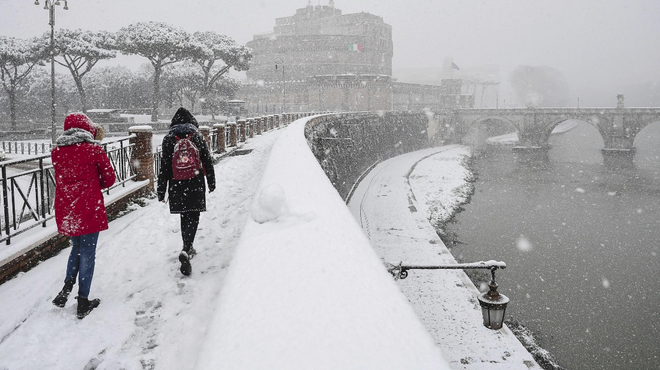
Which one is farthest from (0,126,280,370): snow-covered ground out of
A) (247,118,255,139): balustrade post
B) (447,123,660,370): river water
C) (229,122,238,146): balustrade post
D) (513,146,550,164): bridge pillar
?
(513,146,550,164): bridge pillar

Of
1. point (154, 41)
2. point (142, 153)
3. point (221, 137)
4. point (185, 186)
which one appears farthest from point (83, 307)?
point (154, 41)

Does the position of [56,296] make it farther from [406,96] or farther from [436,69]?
[436,69]

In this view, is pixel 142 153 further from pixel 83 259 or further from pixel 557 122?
pixel 557 122

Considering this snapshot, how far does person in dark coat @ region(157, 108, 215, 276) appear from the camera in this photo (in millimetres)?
4406

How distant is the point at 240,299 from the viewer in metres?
2.28

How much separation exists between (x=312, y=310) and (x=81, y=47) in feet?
109

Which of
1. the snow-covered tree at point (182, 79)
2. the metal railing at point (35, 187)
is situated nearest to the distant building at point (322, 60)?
the snow-covered tree at point (182, 79)

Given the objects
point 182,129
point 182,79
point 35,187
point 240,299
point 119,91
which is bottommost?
point 240,299

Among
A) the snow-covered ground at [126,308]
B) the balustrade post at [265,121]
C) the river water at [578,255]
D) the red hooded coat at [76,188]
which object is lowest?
the river water at [578,255]

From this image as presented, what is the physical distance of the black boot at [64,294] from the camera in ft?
12.4

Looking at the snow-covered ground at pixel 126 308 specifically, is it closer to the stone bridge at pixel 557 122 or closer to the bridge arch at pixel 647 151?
the bridge arch at pixel 647 151

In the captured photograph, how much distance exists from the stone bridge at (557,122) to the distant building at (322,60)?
9.12 metres

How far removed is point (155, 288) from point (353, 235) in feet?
7.34

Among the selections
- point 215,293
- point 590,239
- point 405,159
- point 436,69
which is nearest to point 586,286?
point 590,239
